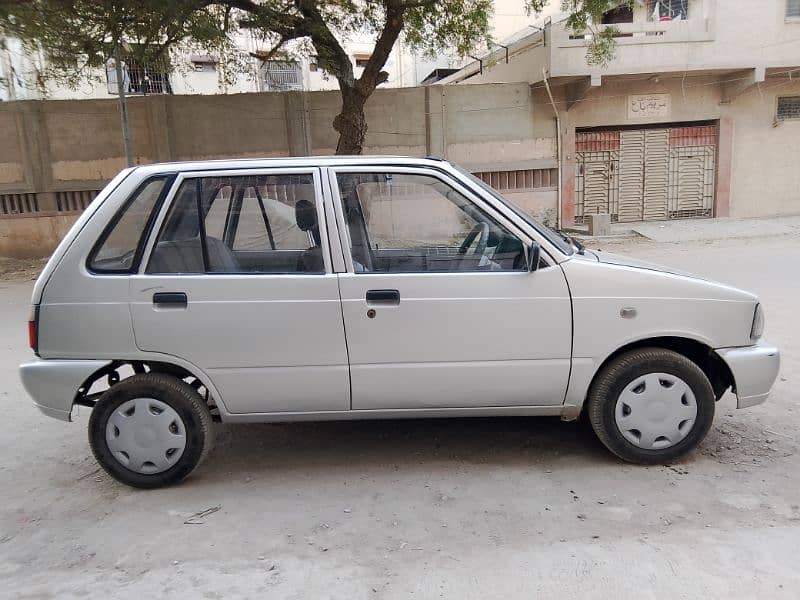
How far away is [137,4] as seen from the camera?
8742 millimetres

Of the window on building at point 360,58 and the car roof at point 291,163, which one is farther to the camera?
the window on building at point 360,58

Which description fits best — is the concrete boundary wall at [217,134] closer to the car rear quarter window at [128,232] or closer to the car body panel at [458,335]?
the car rear quarter window at [128,232]

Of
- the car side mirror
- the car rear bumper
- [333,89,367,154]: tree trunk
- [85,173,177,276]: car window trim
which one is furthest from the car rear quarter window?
[333,89,367,154]: tree trunk

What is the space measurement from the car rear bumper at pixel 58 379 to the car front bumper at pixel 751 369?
3366 millimetres

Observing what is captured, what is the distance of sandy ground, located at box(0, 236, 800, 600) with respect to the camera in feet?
8.27

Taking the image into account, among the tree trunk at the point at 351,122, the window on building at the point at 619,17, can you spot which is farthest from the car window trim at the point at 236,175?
the window on building at the point at 619,17

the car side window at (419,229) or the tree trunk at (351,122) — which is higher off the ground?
the tree trunk at (351,122)

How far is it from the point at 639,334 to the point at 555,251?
63 centimetres

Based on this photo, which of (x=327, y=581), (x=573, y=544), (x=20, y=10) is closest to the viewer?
(x=327, y=581)

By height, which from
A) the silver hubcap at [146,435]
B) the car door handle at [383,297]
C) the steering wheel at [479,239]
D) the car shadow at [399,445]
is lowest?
the car shadow at [399,445]

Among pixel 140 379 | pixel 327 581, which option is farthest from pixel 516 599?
pixel 140 379

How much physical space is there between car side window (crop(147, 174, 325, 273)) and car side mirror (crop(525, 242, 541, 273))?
109 centimetres

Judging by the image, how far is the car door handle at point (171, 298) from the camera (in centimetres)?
318

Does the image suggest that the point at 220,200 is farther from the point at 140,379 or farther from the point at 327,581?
the point at 327,581
